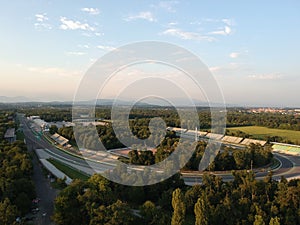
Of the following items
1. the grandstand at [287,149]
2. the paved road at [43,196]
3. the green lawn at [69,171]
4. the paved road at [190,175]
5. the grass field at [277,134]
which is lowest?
the paved road at [43,196]

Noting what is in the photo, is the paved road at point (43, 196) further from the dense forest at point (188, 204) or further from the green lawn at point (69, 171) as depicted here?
the dense forest at point (188, 204)

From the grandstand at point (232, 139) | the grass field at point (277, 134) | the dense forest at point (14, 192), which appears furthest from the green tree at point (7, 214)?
the grass field at point (277, 134)

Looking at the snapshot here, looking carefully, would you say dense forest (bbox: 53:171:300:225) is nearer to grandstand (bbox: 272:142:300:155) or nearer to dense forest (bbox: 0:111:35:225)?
dense forest (bbox: 0:111:35:225)

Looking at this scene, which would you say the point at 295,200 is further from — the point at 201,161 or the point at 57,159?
the point at 57,159

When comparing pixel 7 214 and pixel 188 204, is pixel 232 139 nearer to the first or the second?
pixel 188 204

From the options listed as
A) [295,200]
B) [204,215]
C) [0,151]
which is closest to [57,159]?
[0,151]

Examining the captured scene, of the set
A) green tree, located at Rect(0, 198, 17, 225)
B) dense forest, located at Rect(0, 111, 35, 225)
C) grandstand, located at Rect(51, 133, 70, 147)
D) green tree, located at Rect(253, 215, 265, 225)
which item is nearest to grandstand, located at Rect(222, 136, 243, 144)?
grandstand, located at Rect(51, 133, 70, 147)
